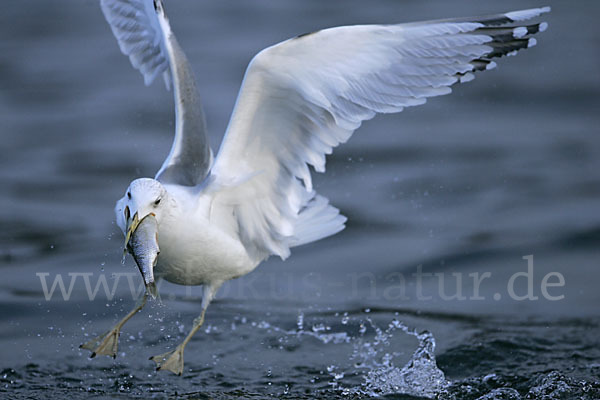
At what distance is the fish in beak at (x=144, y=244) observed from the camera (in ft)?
14.5

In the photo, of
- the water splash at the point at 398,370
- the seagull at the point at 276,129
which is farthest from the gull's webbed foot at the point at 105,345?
the water splash at the point at 398,370

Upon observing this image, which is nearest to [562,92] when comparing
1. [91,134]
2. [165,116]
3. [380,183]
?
[380,183]

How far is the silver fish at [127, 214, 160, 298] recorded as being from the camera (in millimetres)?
4426

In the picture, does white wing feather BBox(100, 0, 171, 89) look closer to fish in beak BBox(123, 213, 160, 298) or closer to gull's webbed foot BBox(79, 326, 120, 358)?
gull's webbed foot BBox(79, 326, 120, 358)

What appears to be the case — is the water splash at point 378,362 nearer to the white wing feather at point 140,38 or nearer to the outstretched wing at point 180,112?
the outstretched wing at point 180,112

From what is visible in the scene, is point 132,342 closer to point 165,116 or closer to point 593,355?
point 593,355

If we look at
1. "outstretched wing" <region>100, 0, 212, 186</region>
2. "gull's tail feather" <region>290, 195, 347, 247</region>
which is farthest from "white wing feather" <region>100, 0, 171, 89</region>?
"gull's tail feather" <region>290, 195, 347, 247</region>

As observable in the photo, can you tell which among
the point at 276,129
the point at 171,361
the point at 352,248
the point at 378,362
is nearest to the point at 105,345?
the point at 171,361

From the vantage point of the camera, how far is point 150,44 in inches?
254

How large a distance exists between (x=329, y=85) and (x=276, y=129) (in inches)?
15.4

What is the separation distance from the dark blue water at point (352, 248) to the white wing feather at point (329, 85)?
49.5 inches

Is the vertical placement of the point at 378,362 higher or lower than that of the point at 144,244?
lower

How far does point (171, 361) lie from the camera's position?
5352 mm

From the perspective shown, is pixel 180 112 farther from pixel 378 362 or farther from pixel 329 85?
pixel 378 362
